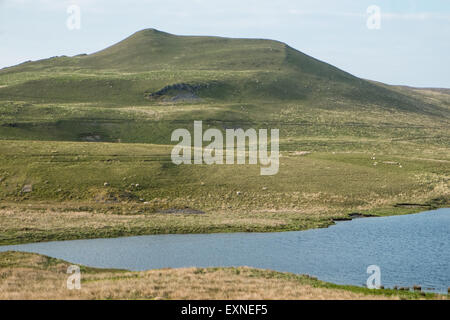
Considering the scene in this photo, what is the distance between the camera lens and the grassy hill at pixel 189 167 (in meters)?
61.7

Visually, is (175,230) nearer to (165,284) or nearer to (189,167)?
(165,284)

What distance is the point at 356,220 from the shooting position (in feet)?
204

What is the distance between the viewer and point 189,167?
82750mm

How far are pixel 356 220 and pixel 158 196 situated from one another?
A: 1061 inches

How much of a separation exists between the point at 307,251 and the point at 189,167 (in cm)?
3981

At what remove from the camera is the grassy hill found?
6167cm

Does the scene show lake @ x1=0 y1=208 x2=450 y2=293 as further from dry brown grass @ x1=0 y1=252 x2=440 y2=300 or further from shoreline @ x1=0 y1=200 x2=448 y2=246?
dry brown grass @ x1=0 y1=252 x2=440 y2=300

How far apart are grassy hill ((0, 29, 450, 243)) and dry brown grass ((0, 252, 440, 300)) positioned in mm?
17181

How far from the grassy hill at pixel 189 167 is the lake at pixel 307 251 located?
4.01 m

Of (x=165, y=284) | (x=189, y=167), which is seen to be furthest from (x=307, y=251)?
A: (x=189, y=167)

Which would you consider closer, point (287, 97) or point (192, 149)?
point (192, 149)

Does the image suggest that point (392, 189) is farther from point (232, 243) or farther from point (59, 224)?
point (59, 224)
